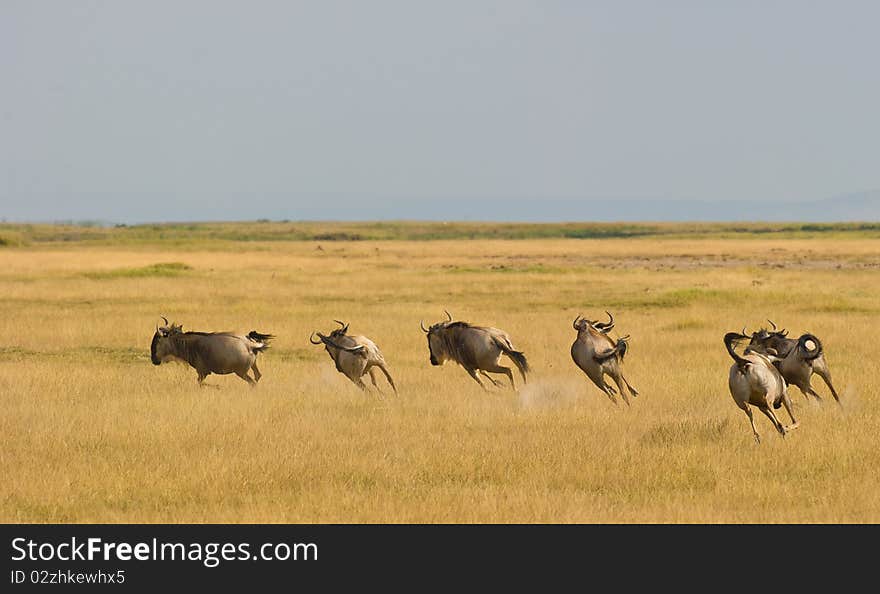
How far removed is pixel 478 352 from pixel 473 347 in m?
0.10

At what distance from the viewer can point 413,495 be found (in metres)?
10.5

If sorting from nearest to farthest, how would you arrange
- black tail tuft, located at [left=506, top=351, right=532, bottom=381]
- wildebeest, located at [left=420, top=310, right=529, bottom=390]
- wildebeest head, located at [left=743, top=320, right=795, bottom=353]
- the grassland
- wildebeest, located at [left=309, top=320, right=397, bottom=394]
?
the grassland → wildebeest head, located at [left=743, top=320, right=795, bottom=353] → wildebeest, located at [left=309, top=320, right=397, bottom=394] → wildebeest, located at [left=420, top=310, right=529, bottom=390] → black tail tuft, located at [left=506, top=351, right=532, bottom=381]

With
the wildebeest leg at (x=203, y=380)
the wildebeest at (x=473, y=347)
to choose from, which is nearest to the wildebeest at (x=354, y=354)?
the wildebeest at (x=473, y=347)

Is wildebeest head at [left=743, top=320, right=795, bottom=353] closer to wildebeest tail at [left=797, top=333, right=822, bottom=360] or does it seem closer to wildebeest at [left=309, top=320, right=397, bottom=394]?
wildebeest tail at [left=797, top=333, right=822, bottom=360]

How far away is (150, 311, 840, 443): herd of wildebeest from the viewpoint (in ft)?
45.6

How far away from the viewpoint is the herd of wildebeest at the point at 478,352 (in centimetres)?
1391

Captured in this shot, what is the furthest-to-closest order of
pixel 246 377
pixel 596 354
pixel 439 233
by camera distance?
pixel 439 233
pixel 246 377
pixel 596 354

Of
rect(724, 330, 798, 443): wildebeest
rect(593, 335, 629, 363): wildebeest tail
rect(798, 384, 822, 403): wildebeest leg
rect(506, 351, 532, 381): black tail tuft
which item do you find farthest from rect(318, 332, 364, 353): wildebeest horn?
rect(798, 384, 822, 403): wildebeest leg

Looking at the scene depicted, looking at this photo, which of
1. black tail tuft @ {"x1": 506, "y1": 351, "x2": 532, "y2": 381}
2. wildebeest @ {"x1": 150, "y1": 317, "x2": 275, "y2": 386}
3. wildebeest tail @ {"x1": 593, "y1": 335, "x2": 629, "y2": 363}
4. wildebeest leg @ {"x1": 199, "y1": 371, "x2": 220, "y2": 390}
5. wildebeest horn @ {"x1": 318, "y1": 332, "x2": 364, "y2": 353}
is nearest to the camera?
wildebeest tail @ {"x1": 593, "y1": 335, "x2": 629, "y2": 363}

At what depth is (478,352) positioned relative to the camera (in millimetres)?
15992

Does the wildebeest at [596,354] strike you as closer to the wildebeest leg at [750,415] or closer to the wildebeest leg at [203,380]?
the wildebeest leg at [750,415]

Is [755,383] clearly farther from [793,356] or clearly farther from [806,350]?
[793,356]

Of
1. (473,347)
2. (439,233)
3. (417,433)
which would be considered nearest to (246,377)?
(473,347)
